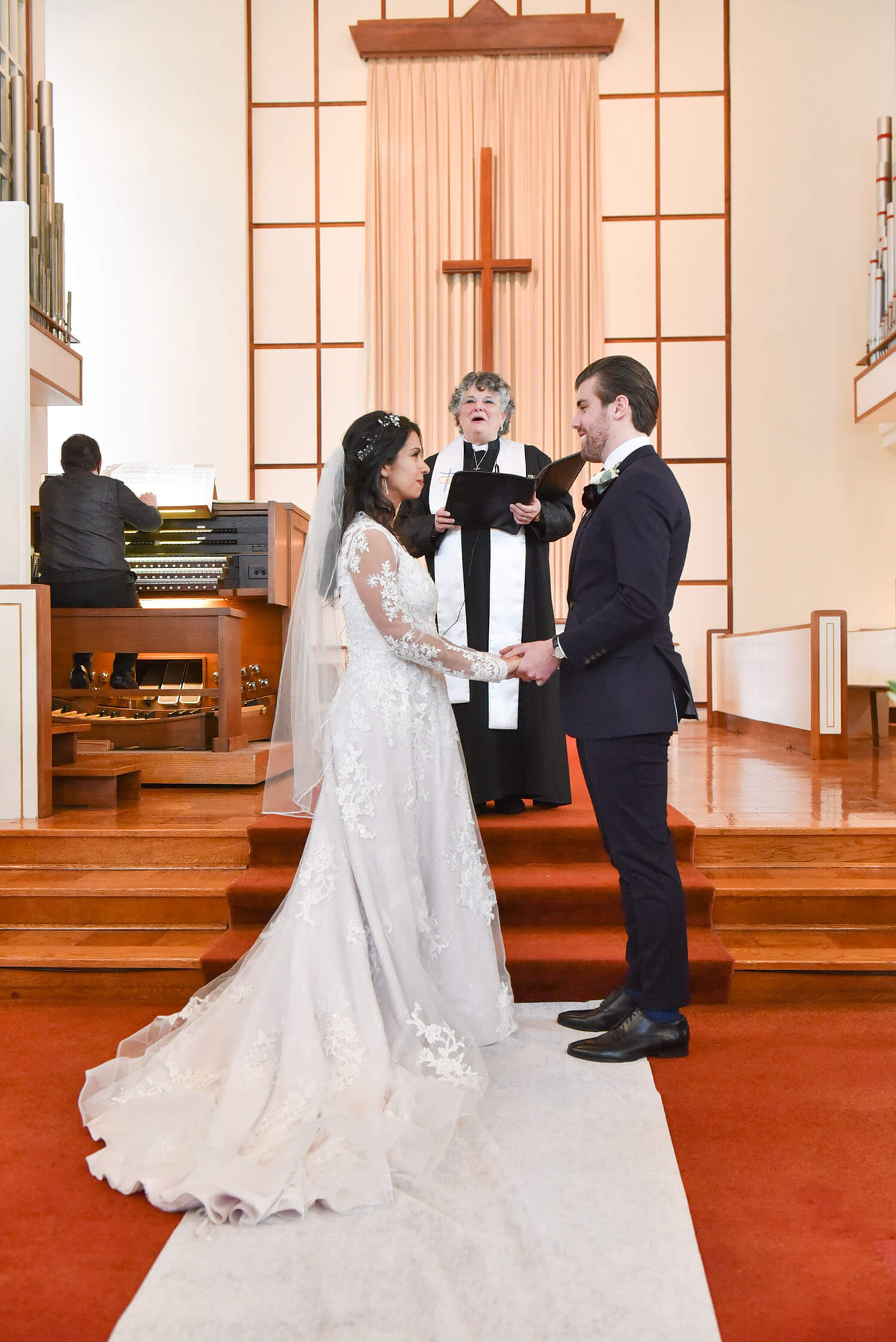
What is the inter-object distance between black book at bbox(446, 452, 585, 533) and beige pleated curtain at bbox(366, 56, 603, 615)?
4712 mm

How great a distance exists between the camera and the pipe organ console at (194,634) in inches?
189

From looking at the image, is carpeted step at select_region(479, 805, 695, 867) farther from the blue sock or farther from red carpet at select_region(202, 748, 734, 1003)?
the blue sock

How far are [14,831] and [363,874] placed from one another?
1.75 meters

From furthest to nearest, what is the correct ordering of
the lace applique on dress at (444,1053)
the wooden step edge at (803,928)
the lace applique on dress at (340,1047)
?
the wooden step edge at (803,928), the lace applique on dress at (444,1053), the lace applique on dress at (340,1047)

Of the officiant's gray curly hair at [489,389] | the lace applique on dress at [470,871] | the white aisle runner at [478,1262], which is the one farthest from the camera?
the officiant's gray curly hair at [489,389]

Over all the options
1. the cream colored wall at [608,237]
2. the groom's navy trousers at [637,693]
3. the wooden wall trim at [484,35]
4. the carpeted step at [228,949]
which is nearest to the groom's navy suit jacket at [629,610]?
the groom's navy trousers at [637,693]

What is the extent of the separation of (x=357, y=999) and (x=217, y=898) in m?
1.14

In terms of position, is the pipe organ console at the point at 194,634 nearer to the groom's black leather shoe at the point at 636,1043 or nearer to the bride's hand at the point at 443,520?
the bride's hand at the point at 443,520

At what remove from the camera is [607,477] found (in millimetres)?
2537

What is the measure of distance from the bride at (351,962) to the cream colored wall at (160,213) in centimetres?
599

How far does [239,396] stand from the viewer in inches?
331

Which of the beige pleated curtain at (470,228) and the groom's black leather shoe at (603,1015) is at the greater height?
the beige pleated curtain at (470,228)

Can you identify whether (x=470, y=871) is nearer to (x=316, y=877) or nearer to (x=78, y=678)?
(x=316, y=877)

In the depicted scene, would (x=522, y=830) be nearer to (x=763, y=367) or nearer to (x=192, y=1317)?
(x=192, y=1317)
